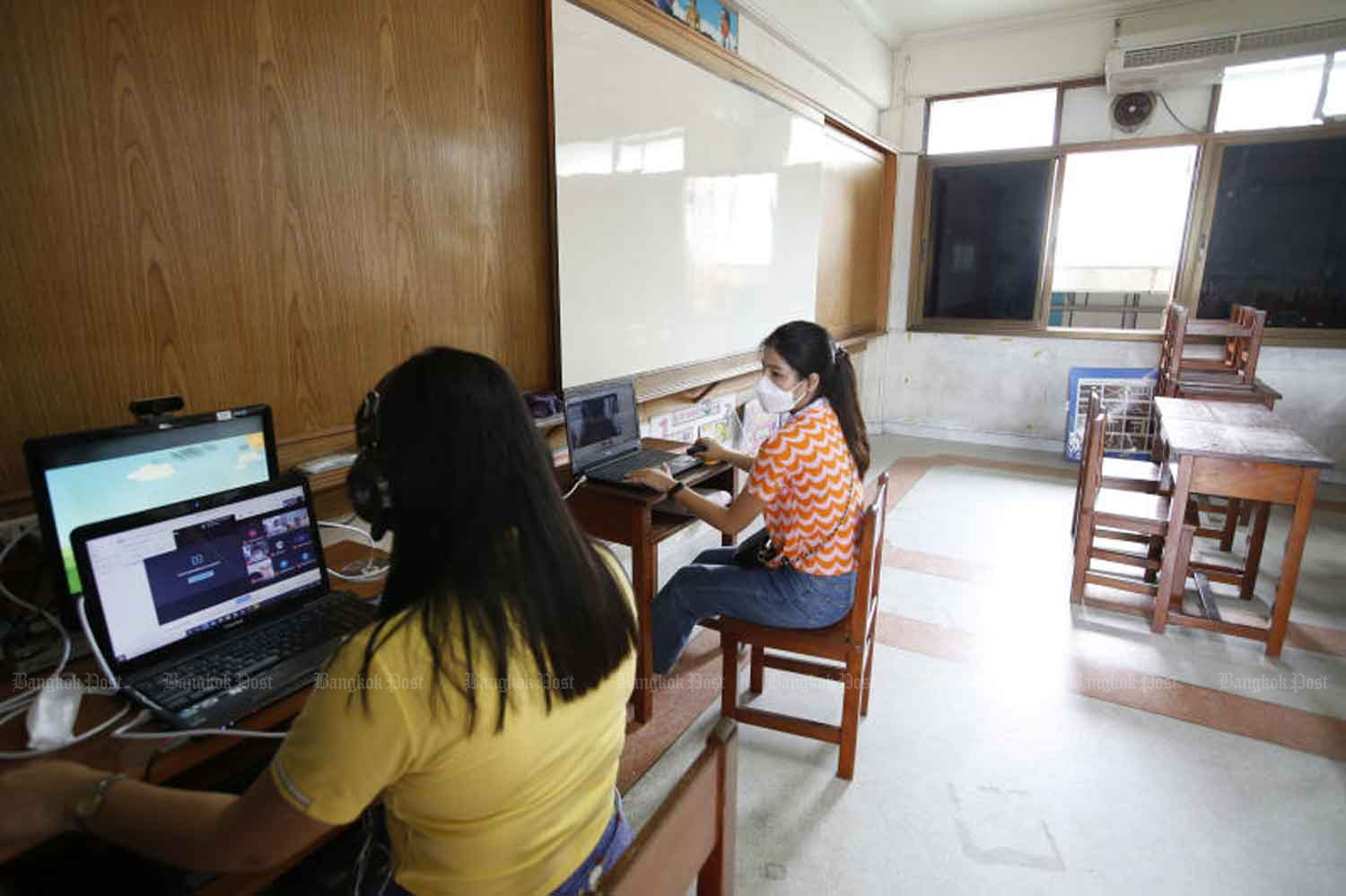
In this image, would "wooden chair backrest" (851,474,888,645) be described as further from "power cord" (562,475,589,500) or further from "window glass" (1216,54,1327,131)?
"window glass" (1216,54,1327,131)

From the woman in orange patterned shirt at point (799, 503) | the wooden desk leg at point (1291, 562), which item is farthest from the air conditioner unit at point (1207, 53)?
the woman in orange patterned shirt at point (799, 503)

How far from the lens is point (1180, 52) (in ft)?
13.3

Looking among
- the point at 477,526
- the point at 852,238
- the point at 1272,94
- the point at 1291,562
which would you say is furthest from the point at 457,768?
the point at 1272,94

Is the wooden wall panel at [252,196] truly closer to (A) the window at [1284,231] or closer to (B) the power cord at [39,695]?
(B) the power cord at [39,695]

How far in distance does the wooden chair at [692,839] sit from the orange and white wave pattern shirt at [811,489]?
99cm

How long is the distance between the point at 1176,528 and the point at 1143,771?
1.06 m

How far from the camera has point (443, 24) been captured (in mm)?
1814

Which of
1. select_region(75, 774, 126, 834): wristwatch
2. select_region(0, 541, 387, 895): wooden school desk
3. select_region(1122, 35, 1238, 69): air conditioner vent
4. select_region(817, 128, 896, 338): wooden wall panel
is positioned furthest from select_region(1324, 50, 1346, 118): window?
select_region(75, 774, 126, 834): wristwatch

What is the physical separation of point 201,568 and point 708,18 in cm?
284

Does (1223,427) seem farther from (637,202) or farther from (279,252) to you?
(279,252)

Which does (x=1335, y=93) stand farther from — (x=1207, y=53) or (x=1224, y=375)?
(x=1224, y=375)

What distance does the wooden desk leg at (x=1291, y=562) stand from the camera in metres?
2.29

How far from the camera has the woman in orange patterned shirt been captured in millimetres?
1715

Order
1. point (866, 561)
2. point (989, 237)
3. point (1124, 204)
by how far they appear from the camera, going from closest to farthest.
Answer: point (866, 561) → point (1124, 204) → point (989, 237)
